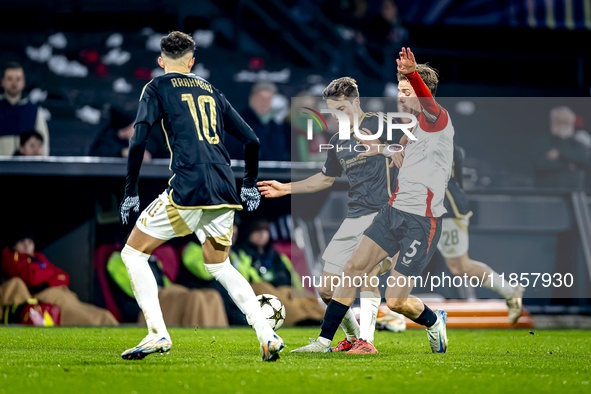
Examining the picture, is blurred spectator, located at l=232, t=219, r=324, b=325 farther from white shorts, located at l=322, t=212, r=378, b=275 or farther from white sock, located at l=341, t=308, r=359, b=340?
white sock, located at l=341, t=308, r=359, b=340

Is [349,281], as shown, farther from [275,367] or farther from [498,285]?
[498,285]

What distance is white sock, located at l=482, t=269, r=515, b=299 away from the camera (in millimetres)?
8238

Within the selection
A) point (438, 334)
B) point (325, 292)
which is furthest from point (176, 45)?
point (438, 334)

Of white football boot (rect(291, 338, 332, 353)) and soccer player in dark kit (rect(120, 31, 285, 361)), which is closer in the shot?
soccer player in dark kit (rect(120, 31, 285, 361))

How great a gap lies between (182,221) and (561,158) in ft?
23.7

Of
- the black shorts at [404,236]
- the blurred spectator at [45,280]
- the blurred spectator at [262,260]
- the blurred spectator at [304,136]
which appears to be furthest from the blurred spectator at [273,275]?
the black shorts at [404,236]

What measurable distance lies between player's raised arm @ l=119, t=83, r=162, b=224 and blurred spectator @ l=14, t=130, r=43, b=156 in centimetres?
436

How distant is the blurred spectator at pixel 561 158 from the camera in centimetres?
992

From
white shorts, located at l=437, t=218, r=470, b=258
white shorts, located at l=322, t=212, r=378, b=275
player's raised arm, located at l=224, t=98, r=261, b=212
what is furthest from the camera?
white shorts, located at l=437, t=218, r=470, b=258

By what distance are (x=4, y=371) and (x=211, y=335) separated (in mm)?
3137

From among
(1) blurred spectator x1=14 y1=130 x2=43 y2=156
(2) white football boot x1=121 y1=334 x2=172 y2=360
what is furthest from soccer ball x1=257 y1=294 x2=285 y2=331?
(1) blurred spectator x1=14 y1=130 x2=43 y2=156

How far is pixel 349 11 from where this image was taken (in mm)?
12688

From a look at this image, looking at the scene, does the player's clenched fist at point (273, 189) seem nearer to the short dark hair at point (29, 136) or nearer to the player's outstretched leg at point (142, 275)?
the player's outstretched leg at point (142, 275)

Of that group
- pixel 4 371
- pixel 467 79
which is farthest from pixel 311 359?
pixel 467 79
